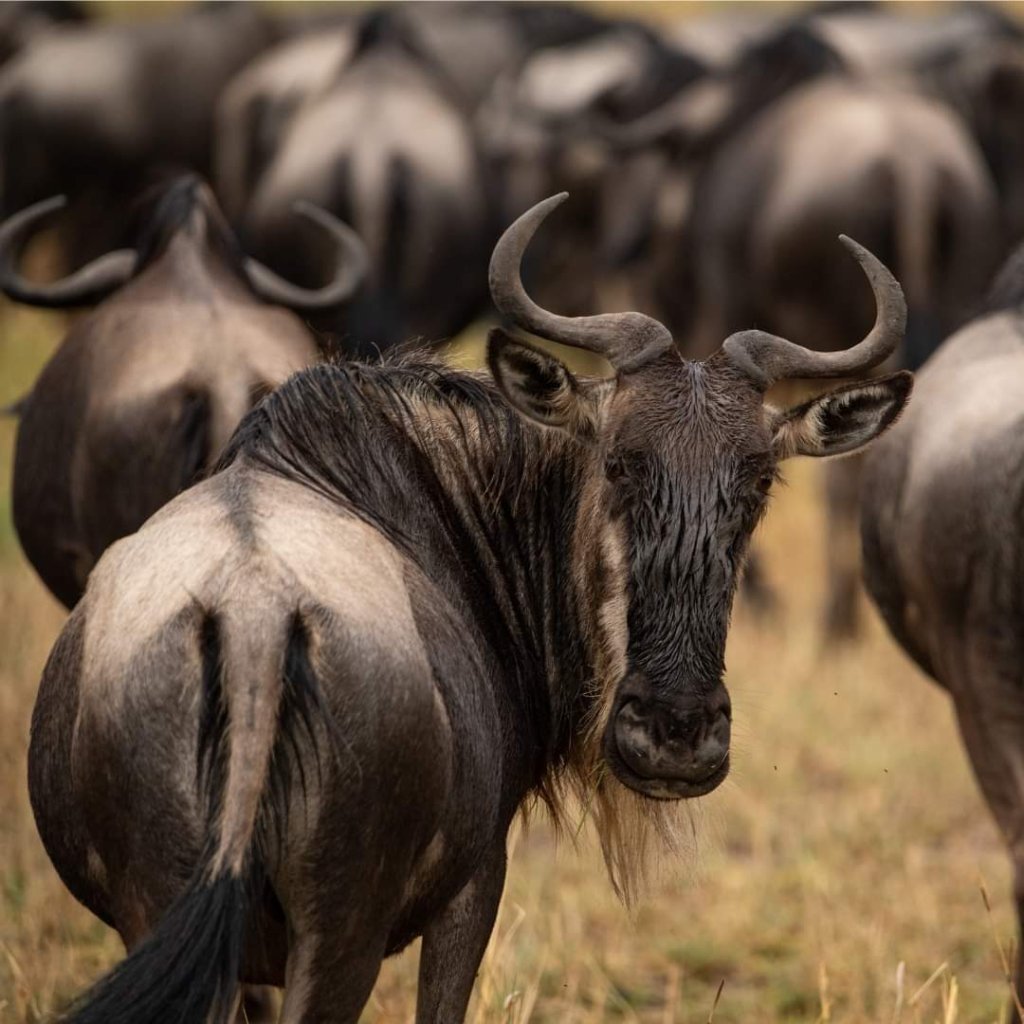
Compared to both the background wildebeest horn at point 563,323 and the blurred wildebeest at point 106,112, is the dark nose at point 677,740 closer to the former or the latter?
the background wildebeest horn at point 563,323

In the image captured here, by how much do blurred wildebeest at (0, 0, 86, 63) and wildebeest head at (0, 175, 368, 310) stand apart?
11.3 meters

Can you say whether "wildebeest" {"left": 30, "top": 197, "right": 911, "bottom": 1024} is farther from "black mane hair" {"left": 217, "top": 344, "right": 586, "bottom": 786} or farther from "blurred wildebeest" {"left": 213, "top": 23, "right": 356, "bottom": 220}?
"blurred wildebeest" {"left": 213, "top": 23, "right": 356, "bottom": 220}

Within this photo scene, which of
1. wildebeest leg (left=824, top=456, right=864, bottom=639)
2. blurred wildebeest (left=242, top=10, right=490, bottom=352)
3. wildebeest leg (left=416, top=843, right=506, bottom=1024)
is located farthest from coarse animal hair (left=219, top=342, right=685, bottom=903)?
wildebeest leg (left=824, top=456, right=864, bottom=639)

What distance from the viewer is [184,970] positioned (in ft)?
8.94

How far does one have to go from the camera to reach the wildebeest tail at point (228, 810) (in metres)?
2.72

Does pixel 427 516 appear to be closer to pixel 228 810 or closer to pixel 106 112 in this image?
pixel 228 810

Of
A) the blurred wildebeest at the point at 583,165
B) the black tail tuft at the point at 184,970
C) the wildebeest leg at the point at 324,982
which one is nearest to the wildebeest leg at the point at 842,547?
the blurred wildebeest at the point at 583,165

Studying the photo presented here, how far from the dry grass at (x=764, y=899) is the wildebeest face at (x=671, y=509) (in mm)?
505

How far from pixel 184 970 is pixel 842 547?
25.2 feet

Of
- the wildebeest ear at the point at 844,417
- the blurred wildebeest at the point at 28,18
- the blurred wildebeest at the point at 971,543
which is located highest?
the wildebeest ear at the point at 844,417

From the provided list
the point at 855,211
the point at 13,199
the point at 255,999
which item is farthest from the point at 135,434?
the point at 13,199

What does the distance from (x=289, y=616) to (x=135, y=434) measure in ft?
7.67

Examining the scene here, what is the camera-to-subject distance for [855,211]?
31.4ft

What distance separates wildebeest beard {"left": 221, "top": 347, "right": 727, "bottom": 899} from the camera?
3.55 metres
